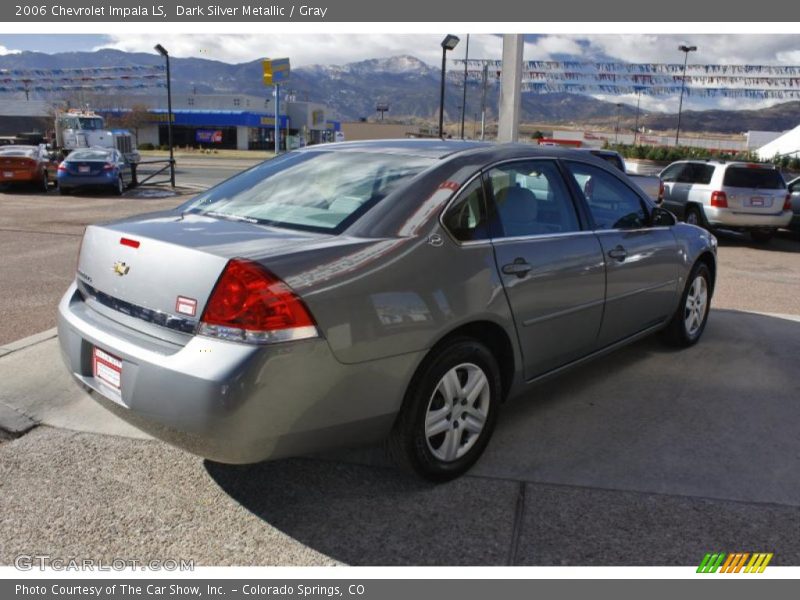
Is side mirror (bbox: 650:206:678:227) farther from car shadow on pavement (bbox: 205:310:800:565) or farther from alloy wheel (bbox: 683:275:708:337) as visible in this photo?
car shadow on pavement (bbox: 205:310:800:565)

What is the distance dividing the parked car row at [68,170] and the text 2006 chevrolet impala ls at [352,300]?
650 inches

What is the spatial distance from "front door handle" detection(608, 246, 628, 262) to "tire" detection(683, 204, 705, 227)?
390 inches

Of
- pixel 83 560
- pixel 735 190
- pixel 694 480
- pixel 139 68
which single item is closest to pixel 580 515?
pixel 694 480

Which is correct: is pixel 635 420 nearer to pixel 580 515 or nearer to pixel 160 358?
pixel 580 515

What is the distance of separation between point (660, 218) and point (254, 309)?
11.3 feet

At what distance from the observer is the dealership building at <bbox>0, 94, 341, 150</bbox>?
8500 cm

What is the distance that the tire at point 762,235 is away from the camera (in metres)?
13.3

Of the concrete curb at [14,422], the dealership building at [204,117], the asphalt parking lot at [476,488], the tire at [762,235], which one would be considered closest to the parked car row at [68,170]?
the asphalt parking lot at [476,488]

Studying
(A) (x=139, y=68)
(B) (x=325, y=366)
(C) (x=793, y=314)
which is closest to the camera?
(B) (x=325, y=366)

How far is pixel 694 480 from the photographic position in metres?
3.44

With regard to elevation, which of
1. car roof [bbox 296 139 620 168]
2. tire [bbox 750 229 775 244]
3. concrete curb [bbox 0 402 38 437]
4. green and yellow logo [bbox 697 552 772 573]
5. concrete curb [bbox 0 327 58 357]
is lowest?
green and yellow logo [bbox 697 552 772 573]

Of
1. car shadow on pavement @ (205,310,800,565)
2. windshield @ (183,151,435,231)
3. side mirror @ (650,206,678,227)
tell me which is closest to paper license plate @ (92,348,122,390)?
car shadow on pavement @ (205,310,800,565)

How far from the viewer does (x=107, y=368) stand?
2.97 m

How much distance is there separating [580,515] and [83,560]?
2.10m
